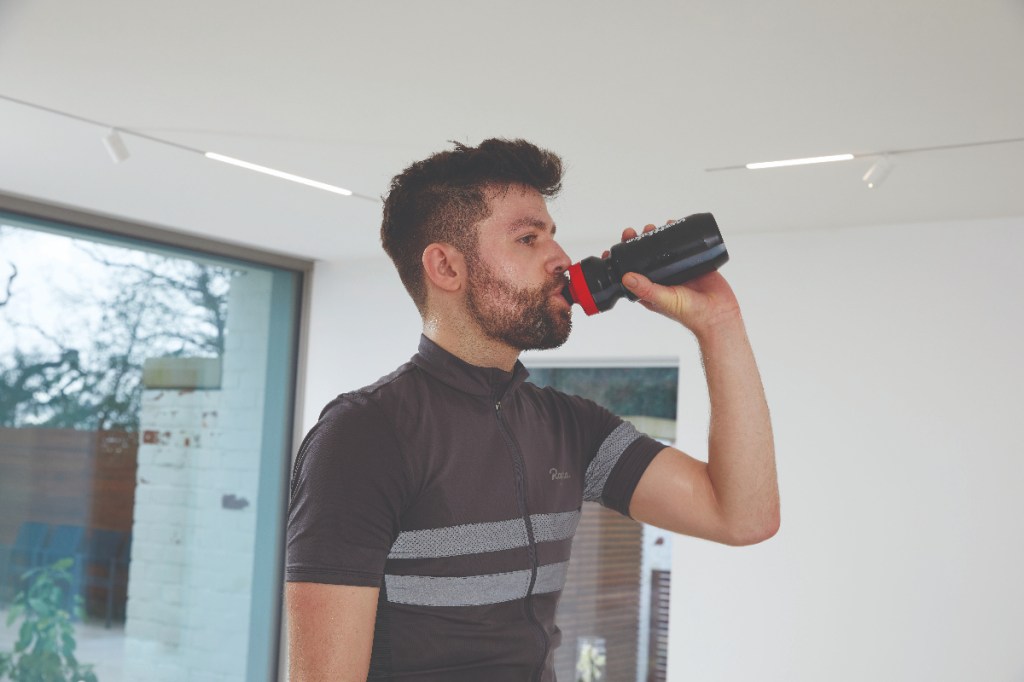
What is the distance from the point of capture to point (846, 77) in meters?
2.36

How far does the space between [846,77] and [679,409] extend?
2008mm

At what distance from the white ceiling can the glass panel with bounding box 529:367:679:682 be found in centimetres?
99

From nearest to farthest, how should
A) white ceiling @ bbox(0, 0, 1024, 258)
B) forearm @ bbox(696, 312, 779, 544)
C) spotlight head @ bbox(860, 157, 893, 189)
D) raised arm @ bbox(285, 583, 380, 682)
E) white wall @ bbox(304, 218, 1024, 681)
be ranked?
1. raised arm @ bbox(285, 583, 380, 682)
2. forearm @ bbox(696, 312, 779, 544)
3. white ceiling @ bbox(0, 0, 1024, 258)
4. spotlight head @ bbox(860, 157, 893, 189)
5. white wall @ bbox(304, 218, 1024, 681)

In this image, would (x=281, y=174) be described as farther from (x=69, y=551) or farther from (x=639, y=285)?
(x=639, y=285)

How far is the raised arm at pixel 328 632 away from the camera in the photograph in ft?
3.22

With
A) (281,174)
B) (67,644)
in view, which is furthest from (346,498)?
(67,644)

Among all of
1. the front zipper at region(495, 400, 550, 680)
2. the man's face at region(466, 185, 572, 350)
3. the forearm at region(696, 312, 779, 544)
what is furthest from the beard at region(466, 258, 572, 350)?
the forearm at region(696, 312, 779, 544)

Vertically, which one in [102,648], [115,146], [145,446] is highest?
[115,146]

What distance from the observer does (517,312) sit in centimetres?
118

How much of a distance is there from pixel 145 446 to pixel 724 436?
3836 mm

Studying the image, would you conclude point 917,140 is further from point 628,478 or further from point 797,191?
point 628,478

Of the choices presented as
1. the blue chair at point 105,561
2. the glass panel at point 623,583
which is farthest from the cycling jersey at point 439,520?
the blue chair at point 105,561

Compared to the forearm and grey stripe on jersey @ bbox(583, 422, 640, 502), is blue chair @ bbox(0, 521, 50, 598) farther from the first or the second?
the forearm

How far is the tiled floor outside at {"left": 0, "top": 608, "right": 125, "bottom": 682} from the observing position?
14.0 ft
